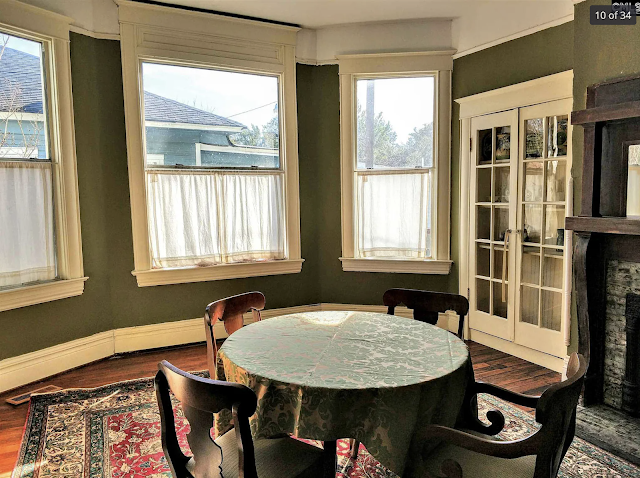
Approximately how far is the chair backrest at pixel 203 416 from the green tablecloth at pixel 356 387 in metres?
0.21

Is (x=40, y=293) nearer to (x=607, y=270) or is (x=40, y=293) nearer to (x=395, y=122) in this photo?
(x=395, y=122)

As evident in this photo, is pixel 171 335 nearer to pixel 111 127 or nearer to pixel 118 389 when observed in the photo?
pixel 118 389

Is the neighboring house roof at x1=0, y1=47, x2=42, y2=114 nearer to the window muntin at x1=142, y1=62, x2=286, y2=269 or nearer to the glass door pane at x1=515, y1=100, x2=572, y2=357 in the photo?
the window muntin at x1=142, y1=62, x2=286, y2=269

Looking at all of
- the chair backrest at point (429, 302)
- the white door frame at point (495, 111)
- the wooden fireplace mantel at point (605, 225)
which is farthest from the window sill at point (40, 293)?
the wooden fireplace mantel at point (605, 225)

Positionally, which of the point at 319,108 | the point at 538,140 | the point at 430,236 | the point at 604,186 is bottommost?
the point at 430,236

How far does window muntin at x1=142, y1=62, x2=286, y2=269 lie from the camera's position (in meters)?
4.09

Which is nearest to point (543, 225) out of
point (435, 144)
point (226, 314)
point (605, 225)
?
point (605, 225)

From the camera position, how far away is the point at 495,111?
4020 millimetres

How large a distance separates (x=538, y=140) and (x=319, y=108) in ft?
6.75

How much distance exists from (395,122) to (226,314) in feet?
9.33

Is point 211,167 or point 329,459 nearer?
point 329,459

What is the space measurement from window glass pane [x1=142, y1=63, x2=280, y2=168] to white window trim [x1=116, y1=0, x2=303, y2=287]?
10 cm

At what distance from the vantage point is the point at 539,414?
1402 millimetres

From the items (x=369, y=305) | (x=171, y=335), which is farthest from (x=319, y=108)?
(x=171, y=335)
